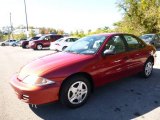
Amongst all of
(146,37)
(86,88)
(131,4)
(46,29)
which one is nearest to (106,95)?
(86,88)

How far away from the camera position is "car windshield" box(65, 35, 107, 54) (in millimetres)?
5000

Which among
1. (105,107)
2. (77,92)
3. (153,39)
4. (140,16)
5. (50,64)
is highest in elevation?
(140,16)

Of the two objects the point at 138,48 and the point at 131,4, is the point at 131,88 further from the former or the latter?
the point at 131,4

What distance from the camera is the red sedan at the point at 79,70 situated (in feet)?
A: 13.2

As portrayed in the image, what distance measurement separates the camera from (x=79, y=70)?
4352 millimetres

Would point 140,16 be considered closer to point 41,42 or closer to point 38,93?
point 41,42

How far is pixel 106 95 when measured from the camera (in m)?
5.18

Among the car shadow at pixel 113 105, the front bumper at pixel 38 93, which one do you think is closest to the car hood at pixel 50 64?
the front bumper at pixel 38 93

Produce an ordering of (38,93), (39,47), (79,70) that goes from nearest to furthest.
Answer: (38,93) < (79,70) < (39,47)

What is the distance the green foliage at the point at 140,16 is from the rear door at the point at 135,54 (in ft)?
77.0

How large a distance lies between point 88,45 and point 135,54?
1.37 meters

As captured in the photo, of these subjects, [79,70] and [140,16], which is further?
[140,16]

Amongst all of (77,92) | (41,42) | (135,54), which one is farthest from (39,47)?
(77,92)

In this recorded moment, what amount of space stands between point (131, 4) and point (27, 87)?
30104mm
